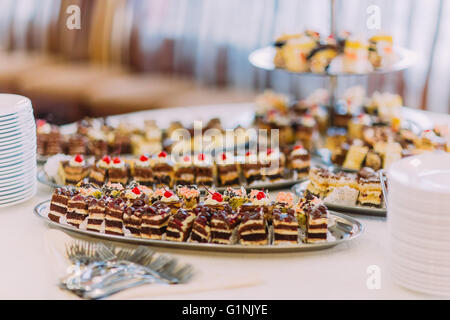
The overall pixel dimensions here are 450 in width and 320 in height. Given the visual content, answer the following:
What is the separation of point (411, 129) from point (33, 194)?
1779mm

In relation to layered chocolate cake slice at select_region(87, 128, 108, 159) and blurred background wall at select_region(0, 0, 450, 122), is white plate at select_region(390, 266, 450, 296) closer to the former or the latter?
layered chocolate cake slice at select_region(87, 128, 108, 159)

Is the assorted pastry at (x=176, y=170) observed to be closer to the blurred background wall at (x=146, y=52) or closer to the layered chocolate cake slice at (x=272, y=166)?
the layered chocolate cake slice at (x=272, y=166)

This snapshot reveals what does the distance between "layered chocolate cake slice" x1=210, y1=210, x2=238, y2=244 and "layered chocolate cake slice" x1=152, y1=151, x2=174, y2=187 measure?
0.67 metres

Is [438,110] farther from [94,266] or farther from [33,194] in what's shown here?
[94,266]

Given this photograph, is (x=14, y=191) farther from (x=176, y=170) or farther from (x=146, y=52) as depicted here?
(x=146, y=52)

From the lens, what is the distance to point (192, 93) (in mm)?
6176

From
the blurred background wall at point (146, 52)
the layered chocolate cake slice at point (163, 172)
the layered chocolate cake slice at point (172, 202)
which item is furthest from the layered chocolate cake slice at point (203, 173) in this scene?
the blurred background wall at point (146, 52)

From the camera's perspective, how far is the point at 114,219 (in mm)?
2271

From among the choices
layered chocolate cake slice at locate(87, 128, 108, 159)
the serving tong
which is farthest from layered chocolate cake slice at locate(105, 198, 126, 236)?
layered chocolate cake slice at locate(87, 128, 108, 159)

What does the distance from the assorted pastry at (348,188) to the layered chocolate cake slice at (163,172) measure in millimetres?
560

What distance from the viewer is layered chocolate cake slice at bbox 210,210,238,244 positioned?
85.6 inches

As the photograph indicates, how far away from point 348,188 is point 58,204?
100 centimetres

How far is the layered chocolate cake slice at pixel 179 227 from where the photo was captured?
2.18m
